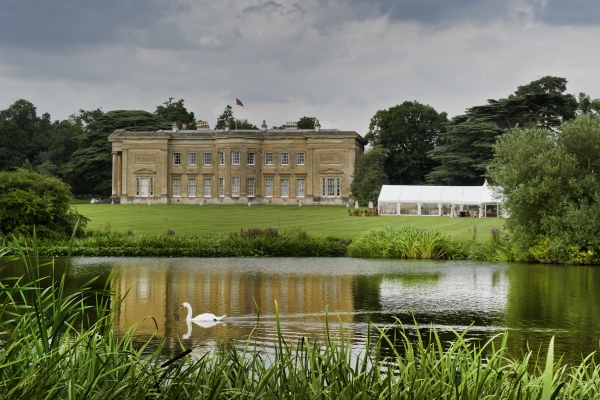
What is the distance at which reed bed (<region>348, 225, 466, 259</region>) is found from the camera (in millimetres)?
24109

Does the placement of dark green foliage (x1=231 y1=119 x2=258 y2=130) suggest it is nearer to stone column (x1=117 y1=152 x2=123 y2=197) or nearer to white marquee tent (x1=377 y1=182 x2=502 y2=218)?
stone column (x1=117 y1=152 x2=123 y2=197)

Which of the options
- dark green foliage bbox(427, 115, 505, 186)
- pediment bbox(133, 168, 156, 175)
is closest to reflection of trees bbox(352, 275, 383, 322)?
dark green foliage bbox(427, 115, 505, 186)

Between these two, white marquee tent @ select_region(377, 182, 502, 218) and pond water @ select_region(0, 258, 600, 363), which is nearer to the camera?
pond water @ select_region(0, 258, 600, 363)

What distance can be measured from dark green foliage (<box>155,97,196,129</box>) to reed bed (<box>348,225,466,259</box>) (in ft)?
167

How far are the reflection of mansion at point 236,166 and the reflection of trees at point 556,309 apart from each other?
36.9m

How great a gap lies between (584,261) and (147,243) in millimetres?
14197

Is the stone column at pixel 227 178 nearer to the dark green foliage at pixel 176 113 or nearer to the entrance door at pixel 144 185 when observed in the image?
the entrance door at pixel 144 185

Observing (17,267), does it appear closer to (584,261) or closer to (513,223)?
(513,223)

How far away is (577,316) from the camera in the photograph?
37.9 feet

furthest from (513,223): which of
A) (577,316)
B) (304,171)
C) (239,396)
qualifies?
(304,171)

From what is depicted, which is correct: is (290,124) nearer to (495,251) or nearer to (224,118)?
(224,118)

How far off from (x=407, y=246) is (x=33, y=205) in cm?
1311

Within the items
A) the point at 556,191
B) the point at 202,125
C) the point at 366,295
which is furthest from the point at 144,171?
the point at 366,295

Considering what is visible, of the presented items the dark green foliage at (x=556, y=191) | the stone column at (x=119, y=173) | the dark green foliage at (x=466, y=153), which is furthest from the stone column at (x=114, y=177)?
the dark green foliage at (x=556, y=191)
